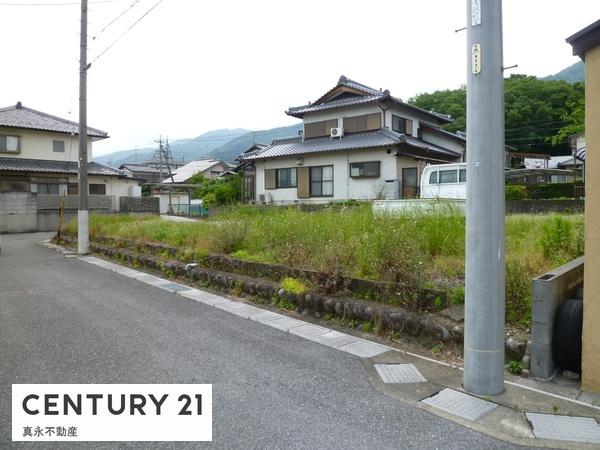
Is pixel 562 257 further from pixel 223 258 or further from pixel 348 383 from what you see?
pixel 223 258

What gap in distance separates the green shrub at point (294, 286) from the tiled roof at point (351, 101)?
15953mm

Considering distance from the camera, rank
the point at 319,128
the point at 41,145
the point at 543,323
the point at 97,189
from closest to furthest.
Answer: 1. the point at 543,323
2. the point at 319,128
3. the point at 41,145
4. the point at 97,189

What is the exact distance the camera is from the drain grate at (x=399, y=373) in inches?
130

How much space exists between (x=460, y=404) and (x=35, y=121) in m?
29.4

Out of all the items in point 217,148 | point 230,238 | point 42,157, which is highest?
point 217,148

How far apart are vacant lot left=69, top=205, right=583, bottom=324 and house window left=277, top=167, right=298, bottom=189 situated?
1416 centimetres

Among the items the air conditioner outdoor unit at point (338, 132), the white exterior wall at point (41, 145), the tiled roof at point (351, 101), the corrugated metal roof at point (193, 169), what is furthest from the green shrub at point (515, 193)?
the corrugated metal roof at point (193, 169)

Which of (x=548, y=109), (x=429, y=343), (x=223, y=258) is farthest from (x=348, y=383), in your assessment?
(x=548, y=109)

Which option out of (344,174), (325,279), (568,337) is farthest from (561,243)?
(344,174)

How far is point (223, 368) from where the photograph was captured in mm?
3496

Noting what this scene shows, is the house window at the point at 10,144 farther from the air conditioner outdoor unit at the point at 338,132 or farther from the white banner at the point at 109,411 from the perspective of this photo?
the white banner at the point at 109,411

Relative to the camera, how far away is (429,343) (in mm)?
3951

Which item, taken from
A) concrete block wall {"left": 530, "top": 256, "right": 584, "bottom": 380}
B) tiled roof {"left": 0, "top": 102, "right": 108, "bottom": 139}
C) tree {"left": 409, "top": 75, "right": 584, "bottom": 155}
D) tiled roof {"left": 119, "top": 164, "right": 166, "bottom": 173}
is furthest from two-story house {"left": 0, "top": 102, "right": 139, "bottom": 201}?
tiled roof {"left": 119, "top": 164, "right": 166, "bottom": 173}

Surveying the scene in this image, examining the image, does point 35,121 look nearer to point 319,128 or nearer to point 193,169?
point 319,128
